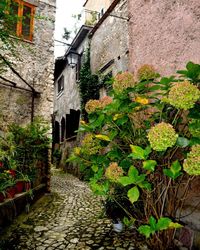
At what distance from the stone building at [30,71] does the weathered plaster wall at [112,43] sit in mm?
1977

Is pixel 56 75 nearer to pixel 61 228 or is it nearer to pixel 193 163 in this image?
pixel 61 228

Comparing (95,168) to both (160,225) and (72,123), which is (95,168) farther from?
(72,123)

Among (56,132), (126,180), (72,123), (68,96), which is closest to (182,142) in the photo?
(126,180)

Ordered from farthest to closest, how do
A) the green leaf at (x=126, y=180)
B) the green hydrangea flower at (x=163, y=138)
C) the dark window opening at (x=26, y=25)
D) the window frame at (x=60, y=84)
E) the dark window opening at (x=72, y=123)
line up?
the window frame at (x=60, y=84) < the dark window opening at (x=72, y=123) < the dark window opening at (x=26, y=25) < the green leaf at (x=126, y=180) < the green hydrangea flower at (x=163, y=138)

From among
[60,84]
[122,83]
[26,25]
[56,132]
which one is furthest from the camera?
[60,84]

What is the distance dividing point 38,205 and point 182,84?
4398 mm

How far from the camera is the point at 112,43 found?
7379 mm

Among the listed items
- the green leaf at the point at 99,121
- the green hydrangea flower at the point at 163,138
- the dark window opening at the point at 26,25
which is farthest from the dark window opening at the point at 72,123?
the green hydrangea flower at the point at 163,138

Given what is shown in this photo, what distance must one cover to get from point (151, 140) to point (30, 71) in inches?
234

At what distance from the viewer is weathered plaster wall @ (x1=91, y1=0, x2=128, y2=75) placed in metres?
6.48

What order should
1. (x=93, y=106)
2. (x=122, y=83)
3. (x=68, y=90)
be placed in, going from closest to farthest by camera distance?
(x=122, y=83), (x=93, y=106), (x=68, y=90)

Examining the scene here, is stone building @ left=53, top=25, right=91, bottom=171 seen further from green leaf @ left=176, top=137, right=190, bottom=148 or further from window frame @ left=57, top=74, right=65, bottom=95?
green leaf @ left=176, top=137, right=190, bottom=148

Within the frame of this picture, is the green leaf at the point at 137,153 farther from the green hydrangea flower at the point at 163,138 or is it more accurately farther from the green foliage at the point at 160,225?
the green foliage at the point at 160,225

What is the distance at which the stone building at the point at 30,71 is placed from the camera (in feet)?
20.1
